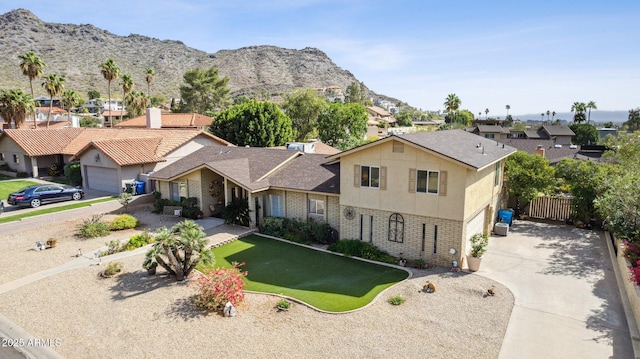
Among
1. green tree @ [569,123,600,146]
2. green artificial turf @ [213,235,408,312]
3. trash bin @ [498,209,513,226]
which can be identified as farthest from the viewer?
green tree @ [569,123,600,146]

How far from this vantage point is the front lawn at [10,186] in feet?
107

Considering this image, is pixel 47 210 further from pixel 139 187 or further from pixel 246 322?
pixel 246 322

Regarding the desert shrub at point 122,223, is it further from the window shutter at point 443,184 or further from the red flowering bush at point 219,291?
the window shutter at point 443,184

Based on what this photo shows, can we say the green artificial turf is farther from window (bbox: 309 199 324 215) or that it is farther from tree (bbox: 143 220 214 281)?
window (bbox: 309 199 324 215)

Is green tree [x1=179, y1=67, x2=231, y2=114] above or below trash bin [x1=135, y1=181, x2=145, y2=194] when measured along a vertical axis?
above

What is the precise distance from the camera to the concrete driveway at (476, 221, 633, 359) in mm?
11789

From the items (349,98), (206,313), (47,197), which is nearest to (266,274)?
(206,313)

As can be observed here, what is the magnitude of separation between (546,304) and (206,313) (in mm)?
12763

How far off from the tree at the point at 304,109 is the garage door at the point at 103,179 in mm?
34511

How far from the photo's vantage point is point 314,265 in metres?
18.3

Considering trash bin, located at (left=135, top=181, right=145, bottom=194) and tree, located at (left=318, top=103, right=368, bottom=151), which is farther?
tree, located at (left=318, top=103, right=368, bottom=151)

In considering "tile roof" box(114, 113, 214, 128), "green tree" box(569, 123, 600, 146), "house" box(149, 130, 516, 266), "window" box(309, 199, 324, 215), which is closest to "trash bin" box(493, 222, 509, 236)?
"house" box(149, 130, 516, 266)

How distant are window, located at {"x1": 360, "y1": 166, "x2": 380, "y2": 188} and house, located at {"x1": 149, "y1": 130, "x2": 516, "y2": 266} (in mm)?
51

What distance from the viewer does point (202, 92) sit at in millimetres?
90688
